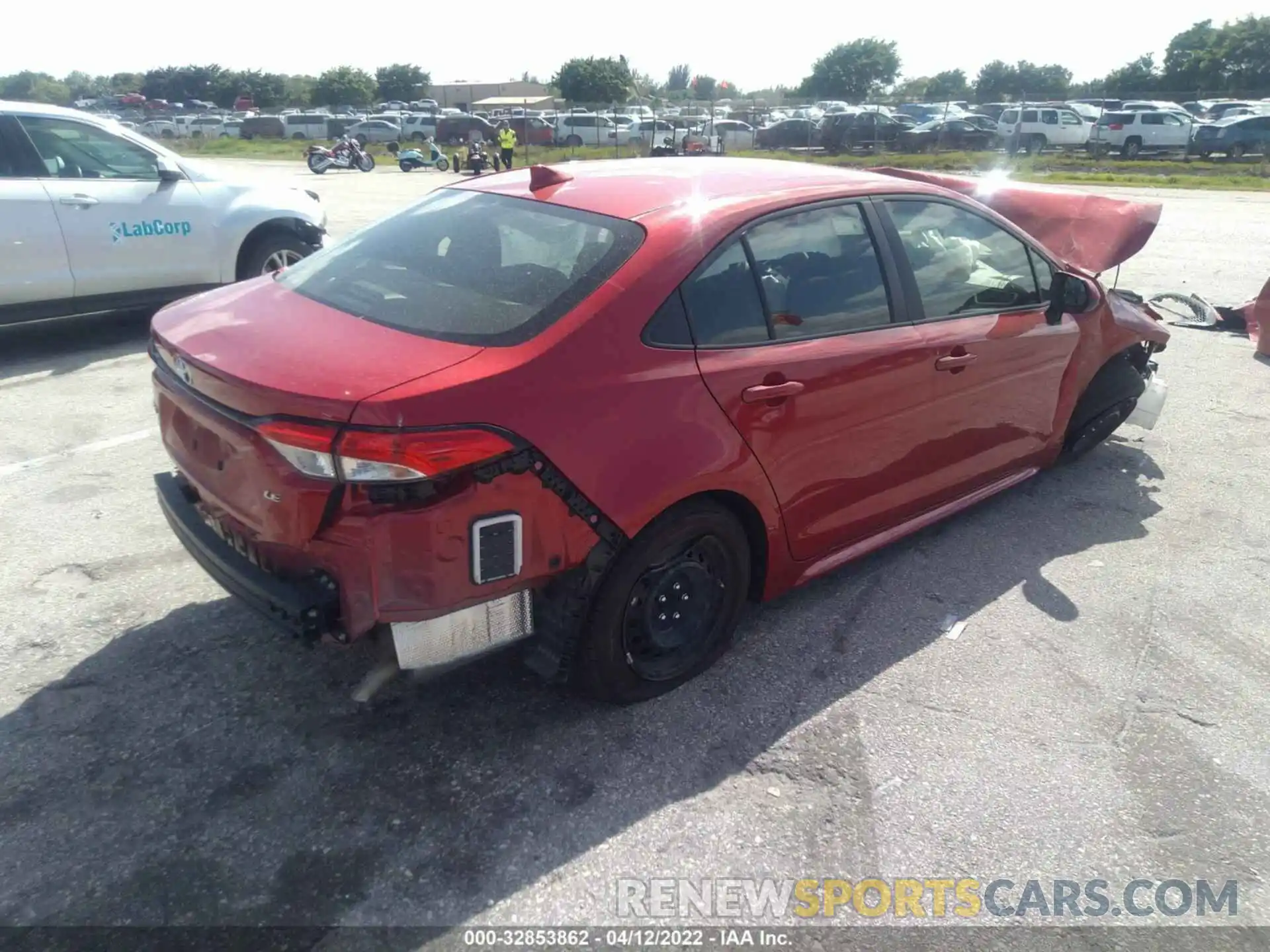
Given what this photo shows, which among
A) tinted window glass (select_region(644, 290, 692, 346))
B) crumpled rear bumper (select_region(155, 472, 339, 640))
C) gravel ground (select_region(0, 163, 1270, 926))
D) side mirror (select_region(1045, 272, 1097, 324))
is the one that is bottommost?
gravel ground (select_region(0, 163, 1270, 926))

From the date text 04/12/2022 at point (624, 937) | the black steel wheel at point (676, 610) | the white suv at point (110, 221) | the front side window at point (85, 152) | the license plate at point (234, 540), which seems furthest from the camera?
the front side window at point (85, 152)

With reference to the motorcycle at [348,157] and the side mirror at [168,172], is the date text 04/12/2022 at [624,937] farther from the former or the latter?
the motorcycle at [348,157]

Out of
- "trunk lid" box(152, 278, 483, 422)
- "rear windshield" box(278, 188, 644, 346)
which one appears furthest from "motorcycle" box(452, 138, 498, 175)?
"trunk lid" box(152, 278, 483, 422)

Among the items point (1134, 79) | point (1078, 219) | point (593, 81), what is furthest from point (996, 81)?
point (1078, 219)

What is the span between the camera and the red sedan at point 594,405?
2439 millimetres

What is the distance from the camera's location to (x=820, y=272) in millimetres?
3357

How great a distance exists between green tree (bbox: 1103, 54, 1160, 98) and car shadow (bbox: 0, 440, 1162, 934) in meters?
70.1

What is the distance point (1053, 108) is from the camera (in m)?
33.7

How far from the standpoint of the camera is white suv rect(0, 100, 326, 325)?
21.3 ft

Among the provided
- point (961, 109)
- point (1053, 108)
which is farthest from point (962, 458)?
point (961, 109)

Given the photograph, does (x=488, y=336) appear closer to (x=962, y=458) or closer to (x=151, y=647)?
(x=151, y=647)

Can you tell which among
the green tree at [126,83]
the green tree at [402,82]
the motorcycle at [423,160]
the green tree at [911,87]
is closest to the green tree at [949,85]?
the green tree at [911,87]

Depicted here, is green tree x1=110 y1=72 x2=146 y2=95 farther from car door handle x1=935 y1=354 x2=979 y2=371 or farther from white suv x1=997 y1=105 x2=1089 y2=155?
car door handle x1=935 y1=354 x2=979 y2=371

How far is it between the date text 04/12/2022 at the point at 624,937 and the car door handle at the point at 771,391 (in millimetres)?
1537
